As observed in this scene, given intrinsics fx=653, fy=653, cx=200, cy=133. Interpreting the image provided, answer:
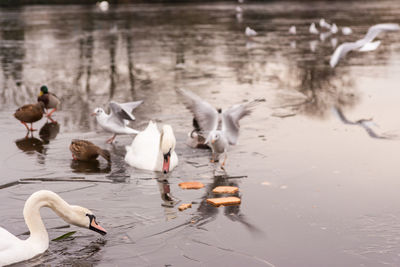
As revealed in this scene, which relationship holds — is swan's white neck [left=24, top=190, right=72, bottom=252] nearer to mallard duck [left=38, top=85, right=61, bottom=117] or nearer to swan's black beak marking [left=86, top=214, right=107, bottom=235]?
swan's black beak marking [left=86, top=214, right=107, bottom=235]

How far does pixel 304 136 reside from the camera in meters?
10.9

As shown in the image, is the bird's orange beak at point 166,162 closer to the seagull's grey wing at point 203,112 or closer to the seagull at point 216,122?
the seagull at point 216,122

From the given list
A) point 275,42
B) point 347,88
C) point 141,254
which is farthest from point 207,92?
point 275,42

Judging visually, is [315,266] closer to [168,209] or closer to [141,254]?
[141,254]

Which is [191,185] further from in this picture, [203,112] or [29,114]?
[29,114]

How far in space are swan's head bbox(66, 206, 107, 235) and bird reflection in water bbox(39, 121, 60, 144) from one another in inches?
184

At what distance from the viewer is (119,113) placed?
10.5 metres

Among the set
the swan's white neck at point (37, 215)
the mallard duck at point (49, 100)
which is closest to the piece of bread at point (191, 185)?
the swan's white neck at point (37, 215)

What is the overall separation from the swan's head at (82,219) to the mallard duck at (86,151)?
10.1ft

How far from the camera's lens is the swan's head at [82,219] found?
21.1 ft

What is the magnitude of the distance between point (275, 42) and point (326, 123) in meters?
13.7

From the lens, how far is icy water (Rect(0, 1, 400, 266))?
6531 millimetres

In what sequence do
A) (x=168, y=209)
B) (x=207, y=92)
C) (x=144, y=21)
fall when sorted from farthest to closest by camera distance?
(x=144, y=21)
(x=207, y=92)
(x=168, y=209)

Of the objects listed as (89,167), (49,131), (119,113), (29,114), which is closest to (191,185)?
(89,167)
